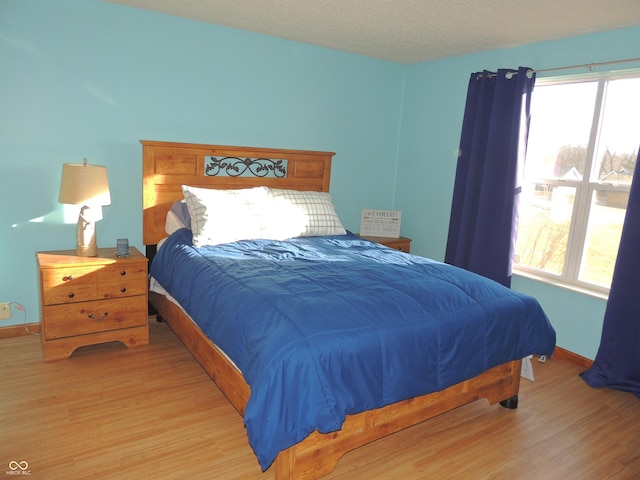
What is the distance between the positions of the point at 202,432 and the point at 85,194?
62.8 inches

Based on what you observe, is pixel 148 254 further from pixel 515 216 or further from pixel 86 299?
pixel 515 216

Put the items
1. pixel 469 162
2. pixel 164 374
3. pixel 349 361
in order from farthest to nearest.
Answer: pixel 469 162 → pixel 164 374 → pixel 349 361

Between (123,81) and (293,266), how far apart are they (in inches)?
71.5

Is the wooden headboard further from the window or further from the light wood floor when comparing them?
the window

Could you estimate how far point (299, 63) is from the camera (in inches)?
149

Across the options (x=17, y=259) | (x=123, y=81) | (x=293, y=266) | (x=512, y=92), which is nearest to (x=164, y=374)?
(x=293, y=266)

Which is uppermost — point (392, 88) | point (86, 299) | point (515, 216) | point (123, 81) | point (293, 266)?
point (392, 88)

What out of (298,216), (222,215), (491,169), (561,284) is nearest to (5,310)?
(222,215)

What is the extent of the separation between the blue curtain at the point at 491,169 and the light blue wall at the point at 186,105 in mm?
224

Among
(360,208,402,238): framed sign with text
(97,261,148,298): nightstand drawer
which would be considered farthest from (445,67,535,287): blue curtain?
(97,261,148,298): nightstand drawer

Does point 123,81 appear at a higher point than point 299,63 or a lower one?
lower

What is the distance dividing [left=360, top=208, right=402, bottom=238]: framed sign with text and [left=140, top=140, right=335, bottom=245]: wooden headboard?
59 cm

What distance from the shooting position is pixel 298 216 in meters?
3.38

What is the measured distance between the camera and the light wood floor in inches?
77.5
